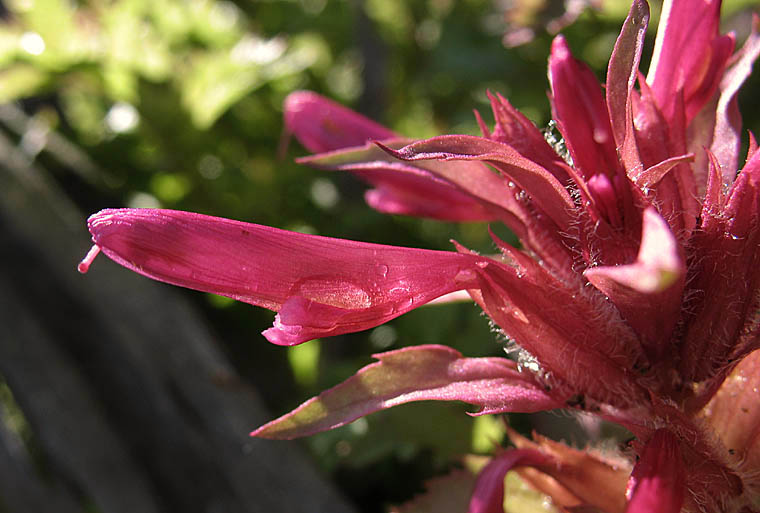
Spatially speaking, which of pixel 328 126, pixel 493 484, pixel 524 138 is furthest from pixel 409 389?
pixel 328 126

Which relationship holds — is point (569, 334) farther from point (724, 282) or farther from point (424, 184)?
point (424, 184)

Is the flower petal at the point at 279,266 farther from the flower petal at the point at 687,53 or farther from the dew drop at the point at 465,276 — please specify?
the flower petal at the point at 687,53

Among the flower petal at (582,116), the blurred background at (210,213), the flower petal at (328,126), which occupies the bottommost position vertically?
the blurred background at (210,213)

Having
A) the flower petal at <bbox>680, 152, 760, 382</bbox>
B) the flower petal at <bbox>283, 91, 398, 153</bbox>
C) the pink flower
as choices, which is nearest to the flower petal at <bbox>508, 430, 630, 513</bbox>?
the pink flower

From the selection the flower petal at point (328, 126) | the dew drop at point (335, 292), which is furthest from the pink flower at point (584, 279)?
the flower petal at point (328, 126)

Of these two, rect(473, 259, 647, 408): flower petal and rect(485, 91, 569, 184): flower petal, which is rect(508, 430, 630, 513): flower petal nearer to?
rect(473, 259, 647, 408): flower petal

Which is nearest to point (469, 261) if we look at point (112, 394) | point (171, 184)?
point (112, 394)

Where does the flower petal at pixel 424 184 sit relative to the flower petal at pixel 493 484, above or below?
above
